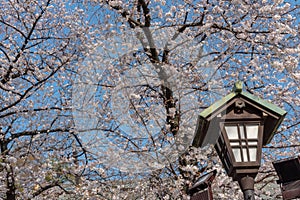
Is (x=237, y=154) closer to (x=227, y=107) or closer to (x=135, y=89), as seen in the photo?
(x=227, y=107)

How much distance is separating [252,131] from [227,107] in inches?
8.4

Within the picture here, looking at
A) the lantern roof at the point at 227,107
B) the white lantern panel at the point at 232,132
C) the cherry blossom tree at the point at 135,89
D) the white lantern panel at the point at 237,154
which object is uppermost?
the cherry blossom tree at the point at 135,89

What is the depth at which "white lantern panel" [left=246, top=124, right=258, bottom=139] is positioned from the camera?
262 cm

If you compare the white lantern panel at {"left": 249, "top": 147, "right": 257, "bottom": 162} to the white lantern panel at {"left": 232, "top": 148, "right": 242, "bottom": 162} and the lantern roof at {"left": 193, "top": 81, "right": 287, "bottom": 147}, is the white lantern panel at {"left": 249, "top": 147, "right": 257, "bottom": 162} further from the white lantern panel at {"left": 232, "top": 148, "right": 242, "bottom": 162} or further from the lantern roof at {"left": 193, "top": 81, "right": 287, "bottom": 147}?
the lantern roof at {"left": 193, "top": 81, "right": 287, "bottom": 147}

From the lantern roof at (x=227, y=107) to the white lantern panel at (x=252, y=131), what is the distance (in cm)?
12

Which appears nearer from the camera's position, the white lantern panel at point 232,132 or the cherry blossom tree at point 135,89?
the white lantern panel at point 232,132

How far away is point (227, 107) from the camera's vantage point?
8.75 feet

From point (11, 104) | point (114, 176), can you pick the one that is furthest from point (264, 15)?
point (11, 104)

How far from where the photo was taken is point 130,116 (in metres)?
4.74

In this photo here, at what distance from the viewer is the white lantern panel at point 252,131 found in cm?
262

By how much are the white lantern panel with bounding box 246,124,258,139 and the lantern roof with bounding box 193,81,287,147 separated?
0.38 feet

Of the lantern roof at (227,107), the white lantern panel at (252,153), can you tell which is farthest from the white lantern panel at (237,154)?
the lantern roof at (227,107)

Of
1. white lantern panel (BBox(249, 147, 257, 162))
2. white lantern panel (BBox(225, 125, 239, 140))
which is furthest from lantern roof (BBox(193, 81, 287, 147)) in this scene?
white lantern panel (BBox(249, 147, 257, 162))

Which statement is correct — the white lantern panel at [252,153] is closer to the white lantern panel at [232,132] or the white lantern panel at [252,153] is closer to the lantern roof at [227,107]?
the white lantern panel at [232,132]
